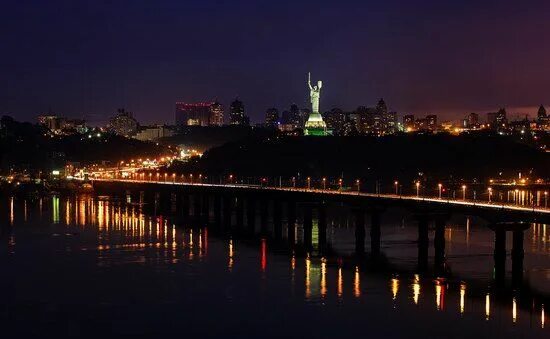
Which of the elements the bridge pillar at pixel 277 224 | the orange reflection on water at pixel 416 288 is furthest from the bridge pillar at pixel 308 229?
the orange reflection on water at pixel 416 288

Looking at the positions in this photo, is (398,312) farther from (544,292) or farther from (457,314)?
(544,292)

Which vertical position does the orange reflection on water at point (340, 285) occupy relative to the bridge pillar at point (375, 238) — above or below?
below

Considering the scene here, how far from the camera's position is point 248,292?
7325 cm

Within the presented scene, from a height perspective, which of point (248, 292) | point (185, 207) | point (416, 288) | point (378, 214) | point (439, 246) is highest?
point (378, 214)

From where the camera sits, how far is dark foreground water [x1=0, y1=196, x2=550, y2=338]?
6141cm

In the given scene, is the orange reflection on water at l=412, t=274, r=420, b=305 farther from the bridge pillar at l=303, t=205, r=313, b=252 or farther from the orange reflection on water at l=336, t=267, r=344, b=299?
the bridge pillar at l=303, t=205, r=313, b=252

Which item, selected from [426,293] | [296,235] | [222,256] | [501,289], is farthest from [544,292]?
[296,235]

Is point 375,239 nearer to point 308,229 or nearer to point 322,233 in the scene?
point 322,233

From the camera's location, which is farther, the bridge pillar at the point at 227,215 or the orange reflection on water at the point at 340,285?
the bridge pillar at the point at 227,215

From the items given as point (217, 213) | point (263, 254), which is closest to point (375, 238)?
point (263, 254)

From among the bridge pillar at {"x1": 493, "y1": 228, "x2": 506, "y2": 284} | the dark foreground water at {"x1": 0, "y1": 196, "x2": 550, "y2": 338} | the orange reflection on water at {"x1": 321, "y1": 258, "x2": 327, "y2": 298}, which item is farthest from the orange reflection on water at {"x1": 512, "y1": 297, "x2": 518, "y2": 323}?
the orange reflection on water at {"x1": 321, "y1": 258, "x2": 327, "y2": 298}

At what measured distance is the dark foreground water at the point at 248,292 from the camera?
6141 cm

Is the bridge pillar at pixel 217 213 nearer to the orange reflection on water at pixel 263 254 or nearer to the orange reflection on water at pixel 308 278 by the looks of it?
the orange reflection on water at pixel 263 254

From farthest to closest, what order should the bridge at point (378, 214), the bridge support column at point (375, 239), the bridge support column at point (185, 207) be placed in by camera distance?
the bridge support column at point (185, 207) → the bridge support column at point (375, 239) → the bridge at point (378, 214)
